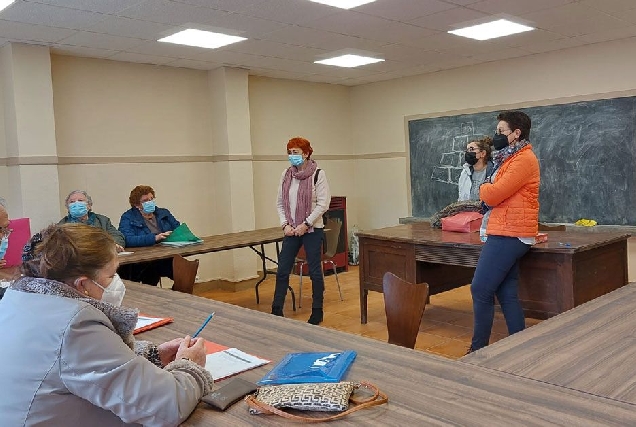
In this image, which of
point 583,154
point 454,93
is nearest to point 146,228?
point 454,93

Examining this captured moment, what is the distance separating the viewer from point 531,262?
12.3 feet

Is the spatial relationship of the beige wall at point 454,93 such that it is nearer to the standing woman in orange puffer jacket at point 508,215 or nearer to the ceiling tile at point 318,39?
the ceiling tile at point 318,39

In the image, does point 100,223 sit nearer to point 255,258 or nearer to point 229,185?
point 229,185

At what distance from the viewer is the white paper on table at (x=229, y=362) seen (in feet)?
5.50

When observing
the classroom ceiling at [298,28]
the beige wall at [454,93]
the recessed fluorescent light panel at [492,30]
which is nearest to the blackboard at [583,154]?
the beige wall at [454,93]

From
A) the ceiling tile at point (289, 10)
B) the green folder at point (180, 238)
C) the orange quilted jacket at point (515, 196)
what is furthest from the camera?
the green folder at point (180, 238)

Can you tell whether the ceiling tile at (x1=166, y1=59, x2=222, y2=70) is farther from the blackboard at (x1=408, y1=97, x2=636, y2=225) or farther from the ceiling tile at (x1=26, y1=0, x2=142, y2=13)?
the blackboard at (x1=408, y1=97, x2=636, y2=225)

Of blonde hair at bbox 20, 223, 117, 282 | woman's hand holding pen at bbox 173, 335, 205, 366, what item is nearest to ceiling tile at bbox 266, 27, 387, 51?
woman's hand holding pen at bbox 173, 335, 205, 366

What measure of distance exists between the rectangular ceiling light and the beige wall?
3.76 ft

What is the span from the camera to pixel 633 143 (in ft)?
18.5

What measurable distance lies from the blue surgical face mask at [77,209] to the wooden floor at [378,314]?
6.20 ft

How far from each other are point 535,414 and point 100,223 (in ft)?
12.7

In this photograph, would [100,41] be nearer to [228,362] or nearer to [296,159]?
[296,159]

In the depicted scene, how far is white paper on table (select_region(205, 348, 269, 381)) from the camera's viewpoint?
1.68m
